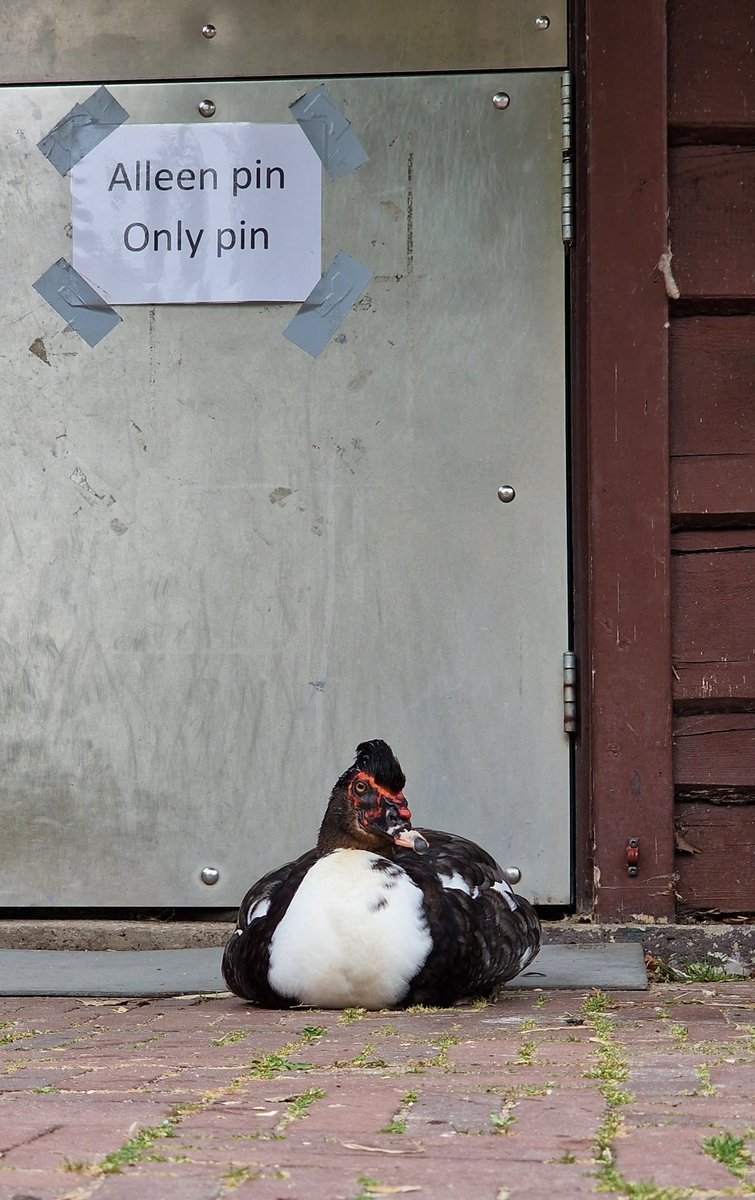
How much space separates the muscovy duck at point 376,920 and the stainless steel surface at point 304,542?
0.94 meters

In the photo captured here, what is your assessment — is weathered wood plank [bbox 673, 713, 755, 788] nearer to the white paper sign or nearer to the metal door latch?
the metal door latch

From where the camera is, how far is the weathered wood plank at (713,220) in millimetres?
4918

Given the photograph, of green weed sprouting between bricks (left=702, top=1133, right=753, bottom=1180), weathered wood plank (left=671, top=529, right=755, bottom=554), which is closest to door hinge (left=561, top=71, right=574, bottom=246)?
weathered wood plank (left=671, top=529, right=755, bottom=554)

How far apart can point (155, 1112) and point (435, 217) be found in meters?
3.49

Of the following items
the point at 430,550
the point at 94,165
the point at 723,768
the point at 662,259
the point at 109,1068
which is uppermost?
the point at 94,165

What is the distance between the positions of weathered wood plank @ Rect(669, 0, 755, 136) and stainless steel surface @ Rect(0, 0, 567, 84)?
377 millimetres

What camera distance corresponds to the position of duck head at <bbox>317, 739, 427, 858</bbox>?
3.92 metres

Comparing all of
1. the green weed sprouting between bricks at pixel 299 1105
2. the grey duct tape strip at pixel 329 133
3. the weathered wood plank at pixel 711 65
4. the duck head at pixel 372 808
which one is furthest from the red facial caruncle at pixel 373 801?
the weathered wood plank at pixel 711 65

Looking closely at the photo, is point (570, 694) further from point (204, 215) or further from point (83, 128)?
point (83, 128)

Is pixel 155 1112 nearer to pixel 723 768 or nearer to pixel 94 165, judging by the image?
pixel 723 768

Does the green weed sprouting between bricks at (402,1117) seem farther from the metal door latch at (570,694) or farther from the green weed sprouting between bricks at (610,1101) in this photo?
the metal door latch at (570,694)

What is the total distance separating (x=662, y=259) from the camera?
4879mm

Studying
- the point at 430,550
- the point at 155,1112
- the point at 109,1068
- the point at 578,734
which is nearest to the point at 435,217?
the point at 430,550

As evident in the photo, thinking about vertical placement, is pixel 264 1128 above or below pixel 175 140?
below
